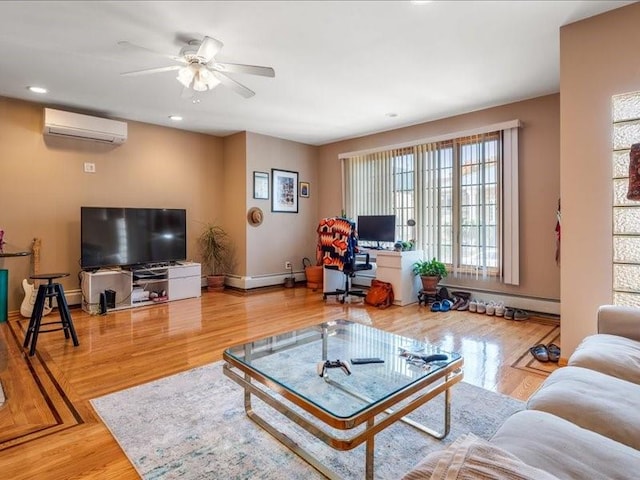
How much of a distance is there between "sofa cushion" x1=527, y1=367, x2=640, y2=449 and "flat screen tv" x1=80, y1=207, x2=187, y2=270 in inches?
188

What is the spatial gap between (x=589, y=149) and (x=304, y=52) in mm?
2340

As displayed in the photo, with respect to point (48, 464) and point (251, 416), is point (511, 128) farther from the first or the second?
point (48, 464)

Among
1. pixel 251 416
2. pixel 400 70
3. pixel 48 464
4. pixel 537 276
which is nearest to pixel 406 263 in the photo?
pixel 537 276

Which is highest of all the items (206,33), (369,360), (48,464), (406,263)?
(206,33)

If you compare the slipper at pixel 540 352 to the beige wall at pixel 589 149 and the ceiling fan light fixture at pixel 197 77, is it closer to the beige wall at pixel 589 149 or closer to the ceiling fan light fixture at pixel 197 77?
the beige wall at pixel 589 149

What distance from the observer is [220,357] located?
2844 mm

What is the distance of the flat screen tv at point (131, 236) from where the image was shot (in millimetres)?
4391

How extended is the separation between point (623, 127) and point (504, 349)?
1.91 m

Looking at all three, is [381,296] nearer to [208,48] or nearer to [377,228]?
[377,228]

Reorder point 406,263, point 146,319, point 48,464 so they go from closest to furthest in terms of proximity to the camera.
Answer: point 48,464 → point 146,319 → point 406,263

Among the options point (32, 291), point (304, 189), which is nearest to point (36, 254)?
point (32, 291)

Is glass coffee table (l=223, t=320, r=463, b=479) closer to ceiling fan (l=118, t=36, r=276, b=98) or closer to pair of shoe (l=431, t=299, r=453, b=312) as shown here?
ceiling fan (l=118, t=36, r=276, b=98)

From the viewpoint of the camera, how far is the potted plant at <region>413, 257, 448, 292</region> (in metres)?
4.71

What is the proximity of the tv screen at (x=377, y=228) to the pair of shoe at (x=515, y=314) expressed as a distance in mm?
1743
